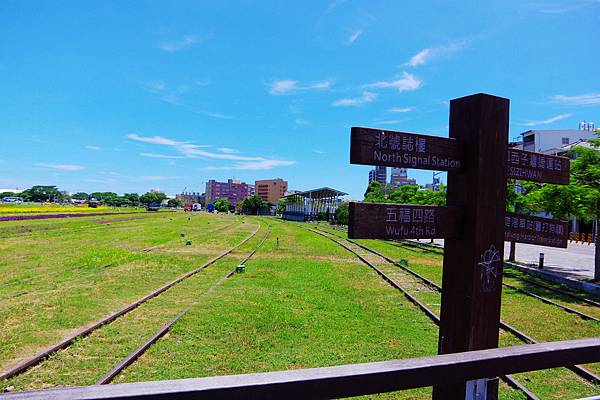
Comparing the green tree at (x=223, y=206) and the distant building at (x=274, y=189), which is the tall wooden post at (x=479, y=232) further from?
the distant building at (x=274, y=189)

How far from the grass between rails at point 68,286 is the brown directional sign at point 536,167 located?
23.5ft

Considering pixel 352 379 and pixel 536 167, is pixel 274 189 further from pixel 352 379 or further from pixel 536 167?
pixel 352 379

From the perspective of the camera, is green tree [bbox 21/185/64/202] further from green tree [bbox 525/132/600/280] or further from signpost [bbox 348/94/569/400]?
A: signpost [bbox 348/94/569/400]

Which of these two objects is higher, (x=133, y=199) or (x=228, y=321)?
(x=133, y=199)

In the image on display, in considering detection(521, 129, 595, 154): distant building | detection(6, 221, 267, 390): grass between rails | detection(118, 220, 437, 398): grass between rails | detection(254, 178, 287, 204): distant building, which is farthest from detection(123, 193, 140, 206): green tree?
detection(6, 221, 267, 390): grass between rails

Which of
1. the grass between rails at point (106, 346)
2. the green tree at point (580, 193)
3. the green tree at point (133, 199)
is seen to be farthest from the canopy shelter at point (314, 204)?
the green tree at point (133, 199)

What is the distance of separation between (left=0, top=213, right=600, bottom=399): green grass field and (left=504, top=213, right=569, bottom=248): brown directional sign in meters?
2.74

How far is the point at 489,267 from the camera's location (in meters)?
2.90

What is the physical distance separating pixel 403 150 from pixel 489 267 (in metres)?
1.06

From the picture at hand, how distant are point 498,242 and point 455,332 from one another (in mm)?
742

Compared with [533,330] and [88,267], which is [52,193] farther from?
[533,330]

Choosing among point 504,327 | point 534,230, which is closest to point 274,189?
point 504,327

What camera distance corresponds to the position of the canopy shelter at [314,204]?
7169cm

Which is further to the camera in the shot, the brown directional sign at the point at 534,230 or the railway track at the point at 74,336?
the railway track at the point at 74,336
